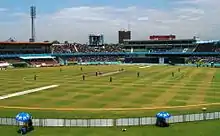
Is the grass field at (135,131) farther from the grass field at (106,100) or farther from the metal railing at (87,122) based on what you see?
the grass field at (106,100)

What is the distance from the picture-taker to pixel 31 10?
183 m

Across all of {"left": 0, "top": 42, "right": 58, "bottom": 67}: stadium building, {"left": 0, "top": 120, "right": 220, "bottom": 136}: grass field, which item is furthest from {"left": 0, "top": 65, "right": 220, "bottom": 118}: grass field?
{"left": 0, "top": 42, "right": 58, "bottom": 67}: stadium building

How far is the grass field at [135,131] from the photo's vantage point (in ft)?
107

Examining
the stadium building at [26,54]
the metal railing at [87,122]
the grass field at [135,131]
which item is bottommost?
the grass field at [135,131]

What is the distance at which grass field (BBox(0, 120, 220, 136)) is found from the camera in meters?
32.6

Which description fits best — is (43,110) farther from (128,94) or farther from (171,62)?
(171,62)

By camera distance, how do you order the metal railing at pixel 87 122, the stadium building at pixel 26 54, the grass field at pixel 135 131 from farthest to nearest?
the stadium building at pixel 26 54 → the metal railing at pixel 87 122 → the grass field at pixel 135 131

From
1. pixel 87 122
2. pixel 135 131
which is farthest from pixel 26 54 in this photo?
pixel 135 131

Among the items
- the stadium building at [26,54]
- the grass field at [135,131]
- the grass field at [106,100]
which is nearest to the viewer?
the grass field at [135,131]

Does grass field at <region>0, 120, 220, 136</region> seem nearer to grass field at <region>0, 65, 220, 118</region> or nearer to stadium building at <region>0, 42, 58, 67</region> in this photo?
grass field at <region>0, 65, 220, 118</region>

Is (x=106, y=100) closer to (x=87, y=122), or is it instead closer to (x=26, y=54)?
(x=87, y=122)

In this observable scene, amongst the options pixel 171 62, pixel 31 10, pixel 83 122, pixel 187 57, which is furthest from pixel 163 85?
pixel 31 10

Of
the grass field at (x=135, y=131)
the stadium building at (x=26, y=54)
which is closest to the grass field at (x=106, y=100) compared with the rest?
the grass field at (x=135, y=131)

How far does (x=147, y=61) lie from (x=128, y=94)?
116 metres
